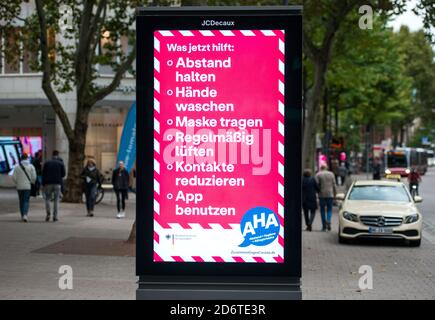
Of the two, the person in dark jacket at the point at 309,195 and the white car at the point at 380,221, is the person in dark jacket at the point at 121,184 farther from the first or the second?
the white car at the point at 380,221

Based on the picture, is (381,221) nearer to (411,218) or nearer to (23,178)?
(411,218)

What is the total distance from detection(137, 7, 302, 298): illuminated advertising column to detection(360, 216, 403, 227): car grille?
36.9ft

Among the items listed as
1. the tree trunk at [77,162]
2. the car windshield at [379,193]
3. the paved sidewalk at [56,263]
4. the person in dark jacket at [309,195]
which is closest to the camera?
the paved sidewalk at [56,263]

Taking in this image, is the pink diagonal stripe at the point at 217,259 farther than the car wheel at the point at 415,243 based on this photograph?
No

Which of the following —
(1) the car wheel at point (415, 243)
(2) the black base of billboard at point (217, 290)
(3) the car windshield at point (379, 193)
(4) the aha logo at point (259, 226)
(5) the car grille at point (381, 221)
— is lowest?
(1) the car wheel at point (415, 243)

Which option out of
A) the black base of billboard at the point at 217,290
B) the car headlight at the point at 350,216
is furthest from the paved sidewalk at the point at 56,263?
the car headlight at the point at 350,216

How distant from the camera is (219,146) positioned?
590 centimetres

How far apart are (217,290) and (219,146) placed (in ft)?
3.45

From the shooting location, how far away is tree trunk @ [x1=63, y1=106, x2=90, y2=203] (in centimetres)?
2706

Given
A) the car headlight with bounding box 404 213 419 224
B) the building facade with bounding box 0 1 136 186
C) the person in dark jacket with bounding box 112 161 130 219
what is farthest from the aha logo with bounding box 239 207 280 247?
the building facade with bounding box 0 1 136 186

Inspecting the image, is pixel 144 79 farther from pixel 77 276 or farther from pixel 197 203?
pixel 77 276

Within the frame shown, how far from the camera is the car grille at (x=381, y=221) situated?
16812 millimetres
